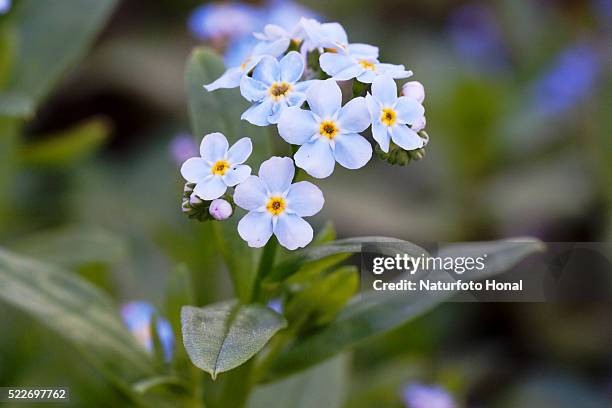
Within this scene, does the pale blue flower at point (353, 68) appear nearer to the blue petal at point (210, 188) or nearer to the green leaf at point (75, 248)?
the blue petal at point (210, 188)

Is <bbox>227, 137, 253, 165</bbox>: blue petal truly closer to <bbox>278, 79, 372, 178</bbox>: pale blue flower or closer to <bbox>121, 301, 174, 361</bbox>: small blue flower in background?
<bbox>278, 79, 372, 178</bbox>: pale blue flower

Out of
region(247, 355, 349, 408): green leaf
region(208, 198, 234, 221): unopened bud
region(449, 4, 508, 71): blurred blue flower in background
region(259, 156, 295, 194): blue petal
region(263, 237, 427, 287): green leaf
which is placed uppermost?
region(449, 4, 508, 71): blurred blue flower in background

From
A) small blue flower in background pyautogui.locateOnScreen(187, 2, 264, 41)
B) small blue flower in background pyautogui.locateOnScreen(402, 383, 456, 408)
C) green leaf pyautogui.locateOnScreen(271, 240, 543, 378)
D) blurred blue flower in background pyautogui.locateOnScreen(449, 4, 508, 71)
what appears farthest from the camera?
blurred blue flower in background pyautogui.locateOnScreen(449, 4, 508, 71)

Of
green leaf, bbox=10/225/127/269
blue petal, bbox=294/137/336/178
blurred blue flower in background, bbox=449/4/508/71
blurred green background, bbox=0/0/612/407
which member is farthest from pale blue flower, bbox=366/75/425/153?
blurred blue flower in background, bbox=449/4/508/71

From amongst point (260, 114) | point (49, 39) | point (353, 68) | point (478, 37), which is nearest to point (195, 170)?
point (260, 114)

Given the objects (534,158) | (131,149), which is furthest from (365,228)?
(131,149)

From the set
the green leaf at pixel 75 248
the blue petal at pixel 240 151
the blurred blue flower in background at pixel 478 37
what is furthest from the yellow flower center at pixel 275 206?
the blurred blue flower in background at pixel 478 37

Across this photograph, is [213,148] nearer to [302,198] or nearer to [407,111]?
[302,198]
